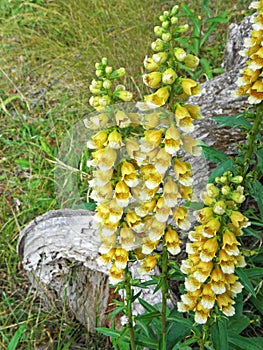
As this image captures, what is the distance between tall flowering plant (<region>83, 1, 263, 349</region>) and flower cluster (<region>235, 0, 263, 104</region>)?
0.56 m

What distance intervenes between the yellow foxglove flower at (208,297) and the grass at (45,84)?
2.02 m

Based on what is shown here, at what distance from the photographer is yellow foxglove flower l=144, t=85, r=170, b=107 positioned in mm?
1831

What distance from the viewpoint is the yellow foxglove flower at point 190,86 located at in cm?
181

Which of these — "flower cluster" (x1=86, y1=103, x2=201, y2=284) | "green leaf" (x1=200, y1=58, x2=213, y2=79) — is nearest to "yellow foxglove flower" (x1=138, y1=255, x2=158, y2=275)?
"flower cluster" (x1=86, y1=103, x2=201, y2=284)

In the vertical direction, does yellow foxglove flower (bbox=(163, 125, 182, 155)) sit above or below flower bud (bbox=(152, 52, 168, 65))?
below

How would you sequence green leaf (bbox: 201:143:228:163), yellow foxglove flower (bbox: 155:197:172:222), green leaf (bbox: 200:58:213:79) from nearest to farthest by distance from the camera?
yellow foxglove flower (bbox: 155:197:172:222) → green leaf (bbox: 201:143:228:163) → green leaf (bbox: 200:58:213:79)

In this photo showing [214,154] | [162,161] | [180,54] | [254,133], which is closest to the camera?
[180,54]

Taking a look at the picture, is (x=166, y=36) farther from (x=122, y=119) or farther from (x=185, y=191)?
(x=185, y=191)

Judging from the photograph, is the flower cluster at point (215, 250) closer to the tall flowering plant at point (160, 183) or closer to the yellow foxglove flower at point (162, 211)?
the tall flowering plant at point (160, 183)

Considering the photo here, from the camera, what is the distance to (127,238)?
2070 millimetres

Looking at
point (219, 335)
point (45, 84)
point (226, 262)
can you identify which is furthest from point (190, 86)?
point (45, 84)

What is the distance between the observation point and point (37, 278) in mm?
3912

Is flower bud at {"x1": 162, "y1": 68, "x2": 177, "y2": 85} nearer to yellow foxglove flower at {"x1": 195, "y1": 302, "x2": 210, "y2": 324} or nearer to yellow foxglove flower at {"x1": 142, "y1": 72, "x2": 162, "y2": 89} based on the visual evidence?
yellow foxglove flower at {"x1": 142, "y1": 72, "x2": 162, "y2": 89}

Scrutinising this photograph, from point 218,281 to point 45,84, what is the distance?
4.13 metres
